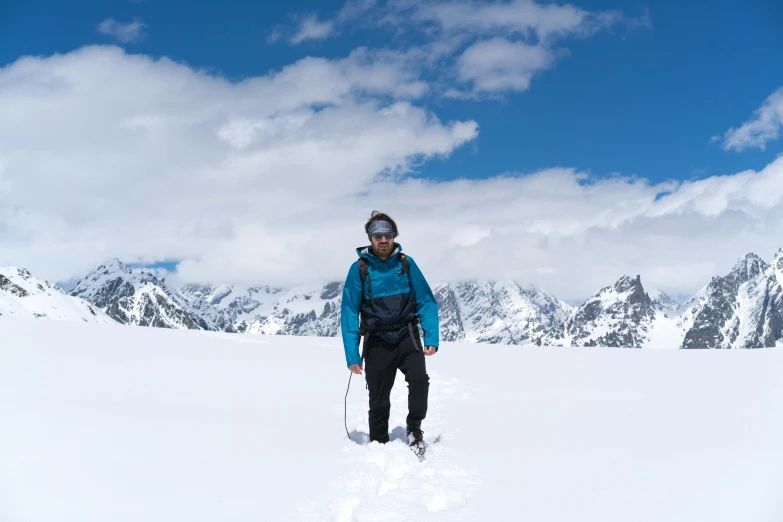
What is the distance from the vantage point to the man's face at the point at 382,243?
6.87m

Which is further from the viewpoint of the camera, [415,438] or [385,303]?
[385,303]

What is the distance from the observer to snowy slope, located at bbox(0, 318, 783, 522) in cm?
439

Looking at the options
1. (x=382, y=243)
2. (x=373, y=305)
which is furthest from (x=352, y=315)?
(x=382, y=243)

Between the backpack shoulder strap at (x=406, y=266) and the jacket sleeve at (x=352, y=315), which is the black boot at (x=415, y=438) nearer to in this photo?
the jacket sleeve at (x=352, y=315)

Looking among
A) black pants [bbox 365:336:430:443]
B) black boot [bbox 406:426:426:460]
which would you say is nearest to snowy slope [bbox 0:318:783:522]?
black boot [bbox 406:426:426:460]

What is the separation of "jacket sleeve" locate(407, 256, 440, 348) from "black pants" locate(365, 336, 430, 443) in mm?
240

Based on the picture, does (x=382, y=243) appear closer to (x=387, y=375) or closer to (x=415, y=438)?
(x=387, y=375)

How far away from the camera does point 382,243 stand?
6891 mm

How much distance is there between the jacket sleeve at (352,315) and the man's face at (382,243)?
0.33 meters

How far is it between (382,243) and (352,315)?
3.36ft

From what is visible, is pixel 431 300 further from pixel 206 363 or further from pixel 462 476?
pixel 206 363

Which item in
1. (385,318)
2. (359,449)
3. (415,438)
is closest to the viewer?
(359,449)

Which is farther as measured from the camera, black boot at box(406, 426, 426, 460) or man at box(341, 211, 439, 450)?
man at box(341, 211, 439, 450)

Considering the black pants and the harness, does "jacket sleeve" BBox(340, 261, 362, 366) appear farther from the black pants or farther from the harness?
the black pants
